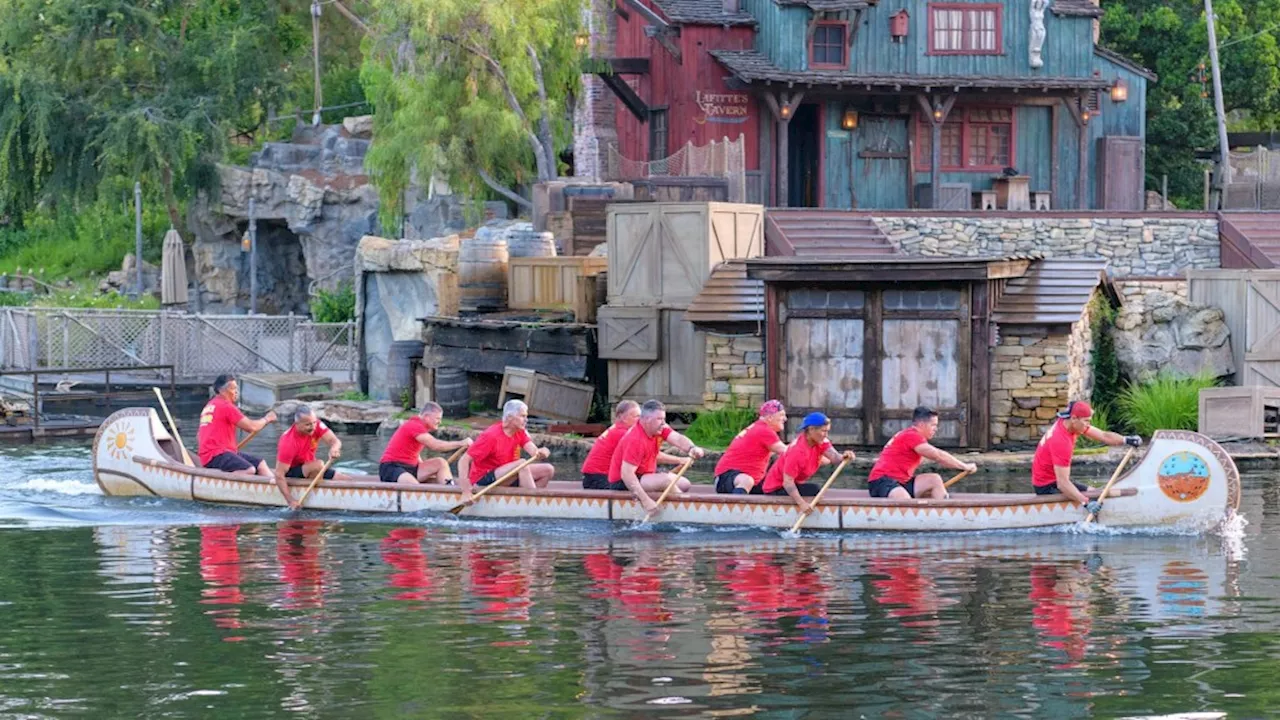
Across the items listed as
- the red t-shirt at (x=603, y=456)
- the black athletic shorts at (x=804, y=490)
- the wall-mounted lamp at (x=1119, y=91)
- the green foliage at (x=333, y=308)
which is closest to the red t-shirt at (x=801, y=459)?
the black athletic shorts at (x=804, y=490)

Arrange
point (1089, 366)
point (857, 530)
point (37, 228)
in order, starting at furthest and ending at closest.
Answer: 1. point (37, 228)
2. point (1089, 366)
3. point (857, 530)

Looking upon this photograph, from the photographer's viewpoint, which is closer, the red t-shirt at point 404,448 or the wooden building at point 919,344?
the red t-shirt at point 404,448

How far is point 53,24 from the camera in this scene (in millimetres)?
50281

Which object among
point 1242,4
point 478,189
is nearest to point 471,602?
point 478,189

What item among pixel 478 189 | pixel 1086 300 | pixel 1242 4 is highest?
pixel 1242 4

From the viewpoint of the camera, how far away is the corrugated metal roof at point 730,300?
29156 mm

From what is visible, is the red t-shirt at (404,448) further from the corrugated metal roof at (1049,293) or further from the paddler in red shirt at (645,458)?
the corrugated metal roof at (1049,293)

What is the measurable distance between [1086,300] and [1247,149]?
931 inches

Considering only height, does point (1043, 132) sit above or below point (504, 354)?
above

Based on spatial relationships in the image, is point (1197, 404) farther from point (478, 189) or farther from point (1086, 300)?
point (478, 189)

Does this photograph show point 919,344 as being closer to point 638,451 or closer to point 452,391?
point 638,451

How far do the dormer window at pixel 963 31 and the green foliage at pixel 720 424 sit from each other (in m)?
14.0

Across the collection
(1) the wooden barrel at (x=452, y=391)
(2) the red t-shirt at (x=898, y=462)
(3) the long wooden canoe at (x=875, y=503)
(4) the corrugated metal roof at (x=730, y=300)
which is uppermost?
(4) the corrugated metal roof at (x=730, y=300)

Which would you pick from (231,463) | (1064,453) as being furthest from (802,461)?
(231,463)
